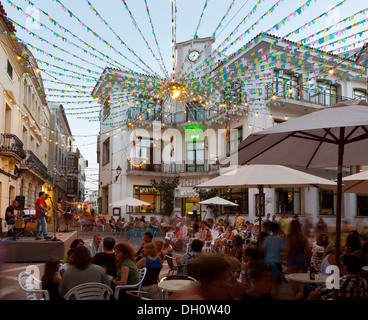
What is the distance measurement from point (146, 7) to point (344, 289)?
20.1 ft

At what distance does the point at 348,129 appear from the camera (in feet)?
16.8

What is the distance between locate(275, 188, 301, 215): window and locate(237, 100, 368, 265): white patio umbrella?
628 inches

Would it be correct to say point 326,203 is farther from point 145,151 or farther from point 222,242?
point 222,242

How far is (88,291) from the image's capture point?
4148 millimetres

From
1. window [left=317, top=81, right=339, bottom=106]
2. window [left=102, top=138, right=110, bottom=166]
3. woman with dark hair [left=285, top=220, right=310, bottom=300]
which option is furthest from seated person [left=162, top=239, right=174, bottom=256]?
window [left=102, top=138, right=110, bottom=166]

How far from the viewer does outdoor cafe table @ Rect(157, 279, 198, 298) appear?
15.4 feet

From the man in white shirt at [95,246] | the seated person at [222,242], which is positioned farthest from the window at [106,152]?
the man in white shirt at [95,246]

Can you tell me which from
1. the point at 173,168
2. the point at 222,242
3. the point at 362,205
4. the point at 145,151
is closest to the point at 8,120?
the point at 145,151

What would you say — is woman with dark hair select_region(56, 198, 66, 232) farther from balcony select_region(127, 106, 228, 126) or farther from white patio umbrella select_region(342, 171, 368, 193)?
balcony select_region(127, 106, 228, 126)

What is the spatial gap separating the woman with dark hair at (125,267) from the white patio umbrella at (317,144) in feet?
7.02

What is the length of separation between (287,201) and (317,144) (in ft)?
55.0

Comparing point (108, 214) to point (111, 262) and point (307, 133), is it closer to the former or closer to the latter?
point (111, 262)

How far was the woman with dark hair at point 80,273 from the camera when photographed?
4164 millimetres

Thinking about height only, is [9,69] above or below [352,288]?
above
